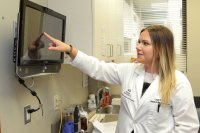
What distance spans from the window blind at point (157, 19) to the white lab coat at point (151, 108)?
204 cm

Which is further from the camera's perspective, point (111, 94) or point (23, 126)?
point (111, 94)

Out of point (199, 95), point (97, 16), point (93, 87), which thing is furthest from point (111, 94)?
point (97, 16)

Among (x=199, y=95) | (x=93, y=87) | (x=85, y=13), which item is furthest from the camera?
(x=199, y=95)

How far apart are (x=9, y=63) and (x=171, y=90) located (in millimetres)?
937

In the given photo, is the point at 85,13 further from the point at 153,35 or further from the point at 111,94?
the point at 111,94

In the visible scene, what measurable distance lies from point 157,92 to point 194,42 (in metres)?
2.17

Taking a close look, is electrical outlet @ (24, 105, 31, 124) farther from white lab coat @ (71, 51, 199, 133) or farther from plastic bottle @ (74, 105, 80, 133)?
plastic bottle @ (74, 105, 80, 133)

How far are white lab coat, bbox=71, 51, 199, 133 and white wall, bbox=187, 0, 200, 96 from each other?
204cm

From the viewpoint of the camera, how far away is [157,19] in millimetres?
3826

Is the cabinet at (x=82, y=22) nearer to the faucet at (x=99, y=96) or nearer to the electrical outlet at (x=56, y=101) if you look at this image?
the electrical outlet at (x=56, y=101)

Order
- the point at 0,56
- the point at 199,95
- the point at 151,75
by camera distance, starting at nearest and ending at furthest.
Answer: the point at 0,56
the point at 151,75
the point at 199,95

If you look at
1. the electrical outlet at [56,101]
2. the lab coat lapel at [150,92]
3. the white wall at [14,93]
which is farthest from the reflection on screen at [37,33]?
the lab coat lapel at [150,92]

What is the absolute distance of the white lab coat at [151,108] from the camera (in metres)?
1.61

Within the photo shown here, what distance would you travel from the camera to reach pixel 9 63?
4.98ft
